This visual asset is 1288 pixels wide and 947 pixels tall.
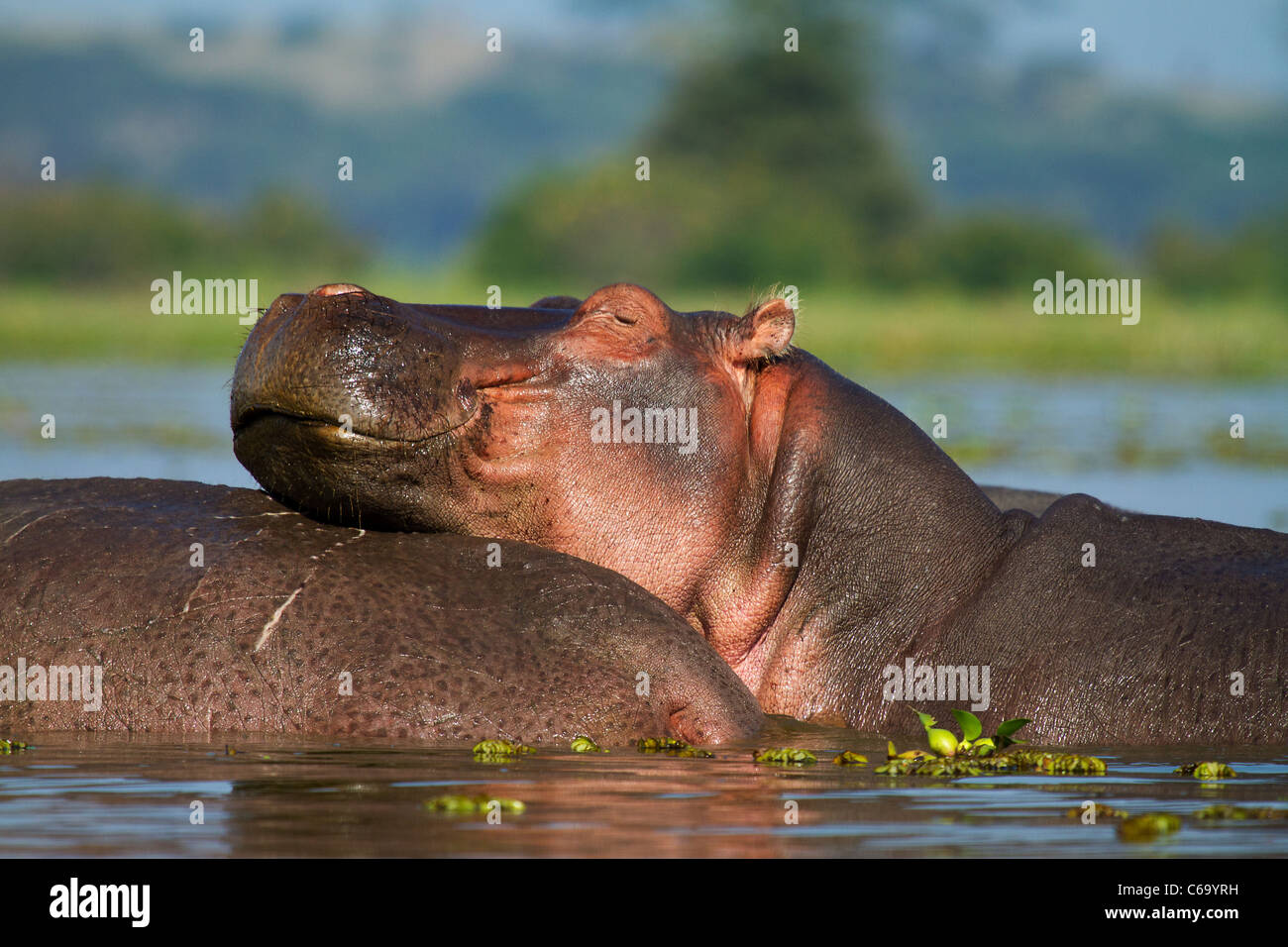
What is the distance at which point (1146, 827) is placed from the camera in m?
4.84

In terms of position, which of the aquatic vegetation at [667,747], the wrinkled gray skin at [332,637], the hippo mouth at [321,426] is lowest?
the aquatic vegetation at [667,747]

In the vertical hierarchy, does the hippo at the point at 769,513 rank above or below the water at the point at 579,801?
above

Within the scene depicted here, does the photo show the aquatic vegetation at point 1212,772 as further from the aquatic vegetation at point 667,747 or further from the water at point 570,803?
the aquatic vegetation at point 667,747

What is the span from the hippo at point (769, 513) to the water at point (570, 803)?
1.14ft

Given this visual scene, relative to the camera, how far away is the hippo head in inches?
238

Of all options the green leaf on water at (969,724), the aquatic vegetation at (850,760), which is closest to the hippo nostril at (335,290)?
the aquatic vegetation at (850,760)

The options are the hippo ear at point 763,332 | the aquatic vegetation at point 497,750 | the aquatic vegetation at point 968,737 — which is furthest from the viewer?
the hippo ear at point 763,332

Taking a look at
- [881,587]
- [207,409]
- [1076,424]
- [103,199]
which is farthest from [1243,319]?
[881,587]

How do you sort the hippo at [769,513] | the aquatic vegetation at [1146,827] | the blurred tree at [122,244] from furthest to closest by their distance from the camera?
the blurred tree at [122,244] → the hippo at [769,513] → the aquatic vegetation at [1146,827]

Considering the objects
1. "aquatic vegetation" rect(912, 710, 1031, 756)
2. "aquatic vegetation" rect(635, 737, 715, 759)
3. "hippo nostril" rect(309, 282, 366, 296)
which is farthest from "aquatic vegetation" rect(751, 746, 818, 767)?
"hippo nostril" rect(309, 282, 366, 296)

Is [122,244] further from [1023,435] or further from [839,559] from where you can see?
[839,559]

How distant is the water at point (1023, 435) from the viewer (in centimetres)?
1472

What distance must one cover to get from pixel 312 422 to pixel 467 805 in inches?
61.3

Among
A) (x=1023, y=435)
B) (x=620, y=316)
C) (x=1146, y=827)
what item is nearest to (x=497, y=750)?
(x=620, y=316)
